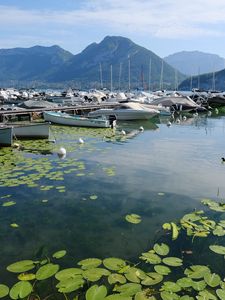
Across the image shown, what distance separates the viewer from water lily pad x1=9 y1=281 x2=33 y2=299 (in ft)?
17.2

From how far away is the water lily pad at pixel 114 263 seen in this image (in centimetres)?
612

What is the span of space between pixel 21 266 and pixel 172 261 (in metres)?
2.76

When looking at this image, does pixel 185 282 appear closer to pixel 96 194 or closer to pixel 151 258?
pixel 151 258

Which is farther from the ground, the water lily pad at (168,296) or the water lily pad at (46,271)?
the water lily pad at (46,271)

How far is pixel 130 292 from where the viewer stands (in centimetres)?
532

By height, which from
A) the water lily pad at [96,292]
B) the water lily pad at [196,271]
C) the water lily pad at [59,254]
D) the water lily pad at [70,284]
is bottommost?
the water lily pad at [196,271]

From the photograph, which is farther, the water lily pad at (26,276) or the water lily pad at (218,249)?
the water lily pad at (218,249)

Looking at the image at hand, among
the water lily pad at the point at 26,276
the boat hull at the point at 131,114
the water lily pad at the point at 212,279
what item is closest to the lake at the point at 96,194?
the water lily pad at the point at 26,276

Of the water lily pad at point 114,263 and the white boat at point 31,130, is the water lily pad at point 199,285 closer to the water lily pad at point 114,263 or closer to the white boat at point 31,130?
the water lily pad at point 114,263

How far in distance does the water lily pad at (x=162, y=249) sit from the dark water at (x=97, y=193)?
270mm

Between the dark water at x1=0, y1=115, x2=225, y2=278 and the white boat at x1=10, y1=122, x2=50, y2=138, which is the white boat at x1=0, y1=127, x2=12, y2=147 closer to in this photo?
the dark water at x1=0, y1=115, x2=225, y2=278

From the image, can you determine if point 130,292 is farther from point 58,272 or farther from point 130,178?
point 130,178

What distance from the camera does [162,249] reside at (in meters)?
6.82

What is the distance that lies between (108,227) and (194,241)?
2011 mm
